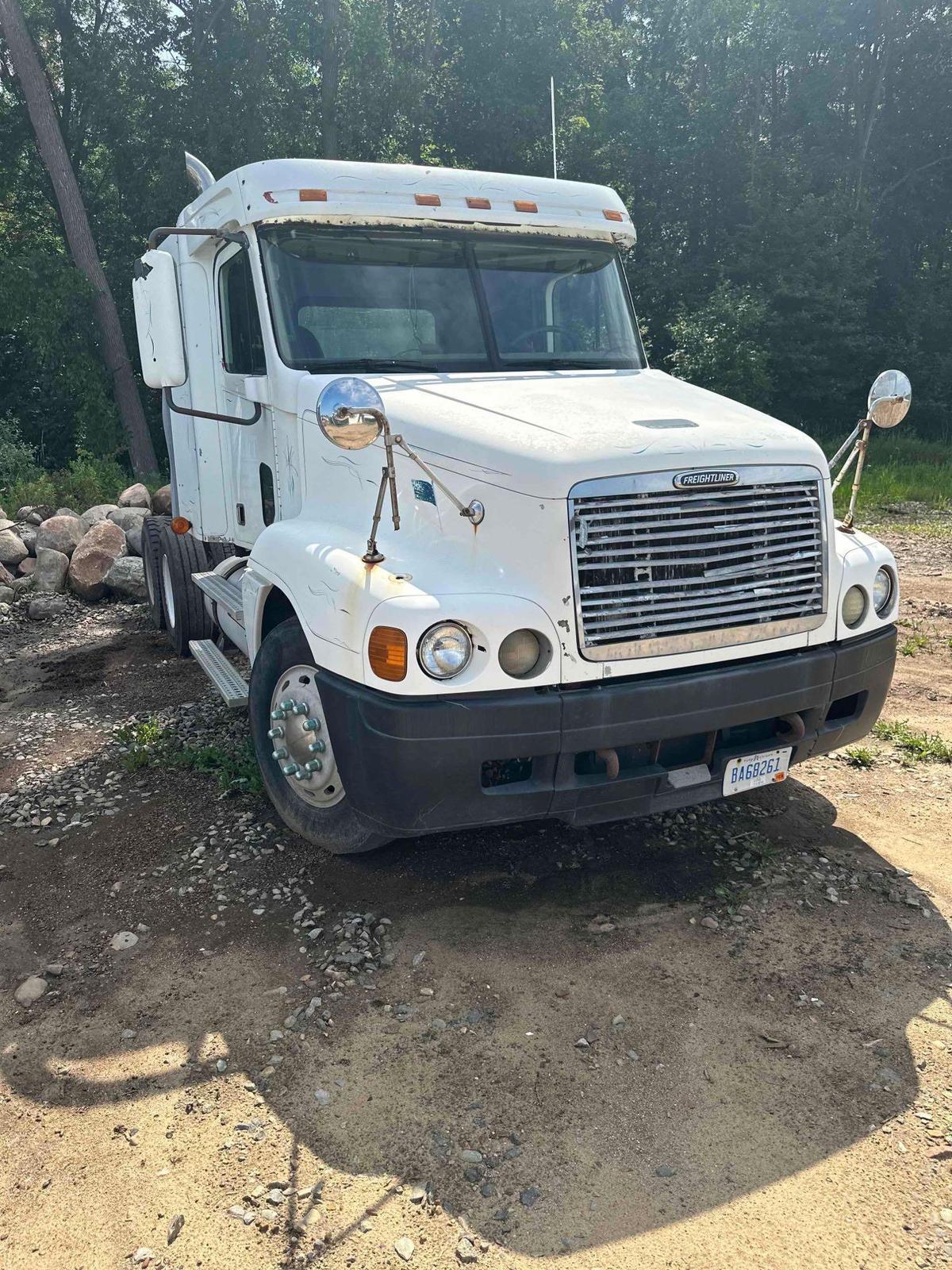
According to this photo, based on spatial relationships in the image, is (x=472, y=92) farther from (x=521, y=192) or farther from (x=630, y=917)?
(x=630, y=917)

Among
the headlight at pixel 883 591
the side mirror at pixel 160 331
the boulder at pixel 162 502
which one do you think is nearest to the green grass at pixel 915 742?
the headlight at pixel 883 591

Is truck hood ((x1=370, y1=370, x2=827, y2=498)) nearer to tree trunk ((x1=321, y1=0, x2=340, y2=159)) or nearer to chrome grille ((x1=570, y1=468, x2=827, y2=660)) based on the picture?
chrome grille ((x1=570, y1=468, x2=827, y2=660))

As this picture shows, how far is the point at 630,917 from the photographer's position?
4.03m

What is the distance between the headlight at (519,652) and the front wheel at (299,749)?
0.84 metres

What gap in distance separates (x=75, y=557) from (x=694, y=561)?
25.1 feet

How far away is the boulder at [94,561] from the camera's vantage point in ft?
31.4

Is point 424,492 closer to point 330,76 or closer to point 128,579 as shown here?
point 128,579

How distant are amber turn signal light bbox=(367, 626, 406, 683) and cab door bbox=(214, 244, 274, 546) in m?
2.10

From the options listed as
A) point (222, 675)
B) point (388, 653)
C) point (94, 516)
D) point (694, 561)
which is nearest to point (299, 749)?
point (388, 653)

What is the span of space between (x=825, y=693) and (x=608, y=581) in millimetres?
1138

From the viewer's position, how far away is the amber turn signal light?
11.2 ft

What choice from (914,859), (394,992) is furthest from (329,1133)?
(914,859)

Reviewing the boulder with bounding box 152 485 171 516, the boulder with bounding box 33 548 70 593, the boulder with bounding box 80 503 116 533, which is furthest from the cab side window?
the boulder with bounding box 80 503 116 533

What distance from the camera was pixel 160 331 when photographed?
17.3 feet
